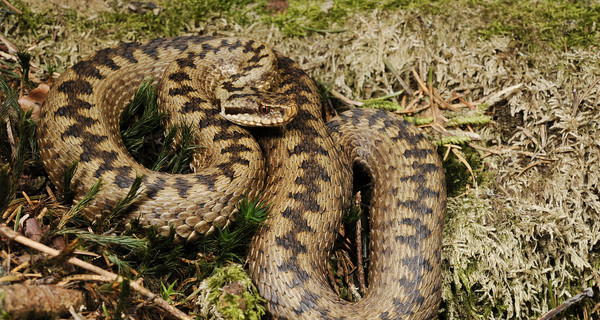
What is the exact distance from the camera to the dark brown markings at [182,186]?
4.49 meters

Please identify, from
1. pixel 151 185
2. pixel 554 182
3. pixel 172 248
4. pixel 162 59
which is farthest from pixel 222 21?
pixel 554 182

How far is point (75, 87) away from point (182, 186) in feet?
5.63

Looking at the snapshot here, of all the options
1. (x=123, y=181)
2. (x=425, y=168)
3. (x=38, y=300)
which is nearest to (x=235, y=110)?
(x=123, y=181)

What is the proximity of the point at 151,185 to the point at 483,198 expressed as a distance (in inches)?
139

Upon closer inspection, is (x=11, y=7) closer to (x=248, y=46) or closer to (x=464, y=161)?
(x=248, y=46)

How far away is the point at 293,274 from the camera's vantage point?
4.34 m

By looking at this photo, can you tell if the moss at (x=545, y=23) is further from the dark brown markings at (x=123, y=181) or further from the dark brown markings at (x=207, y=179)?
the dark brown markings at (x=123, y=181)

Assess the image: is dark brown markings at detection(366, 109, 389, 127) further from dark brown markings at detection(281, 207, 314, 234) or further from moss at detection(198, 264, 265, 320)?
moss at detection(198, 264, 265, 320)

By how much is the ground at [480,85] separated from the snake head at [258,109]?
3.95ft

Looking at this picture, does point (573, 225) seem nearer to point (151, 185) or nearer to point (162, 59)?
point (151, 185)

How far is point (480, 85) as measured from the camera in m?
5.78

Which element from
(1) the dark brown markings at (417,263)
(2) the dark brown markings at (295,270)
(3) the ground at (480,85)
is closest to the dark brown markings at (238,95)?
(3) the ground at (480,85)

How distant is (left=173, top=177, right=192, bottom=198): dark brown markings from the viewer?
449 cm

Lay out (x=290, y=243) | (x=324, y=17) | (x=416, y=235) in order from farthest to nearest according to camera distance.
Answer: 1. (x=324, y=17)
2. (x=416, y=235)
3. (x=290, y=243)
